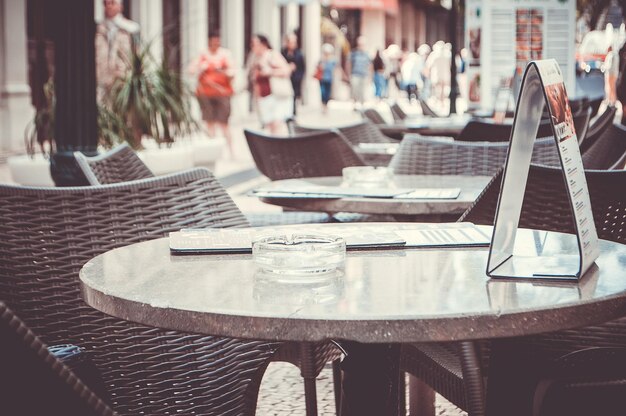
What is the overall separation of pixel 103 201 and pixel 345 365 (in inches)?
35.6

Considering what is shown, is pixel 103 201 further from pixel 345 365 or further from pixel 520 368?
pixel 520 368

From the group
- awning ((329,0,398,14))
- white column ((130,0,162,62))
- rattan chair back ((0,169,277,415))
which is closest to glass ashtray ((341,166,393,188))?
rattan chair back ((0,169,277,415))

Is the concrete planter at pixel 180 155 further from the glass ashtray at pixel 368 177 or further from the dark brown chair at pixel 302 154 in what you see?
the glass ashtray at pixel 368 177

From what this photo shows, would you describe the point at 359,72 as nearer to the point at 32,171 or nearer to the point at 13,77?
the point at 13,77

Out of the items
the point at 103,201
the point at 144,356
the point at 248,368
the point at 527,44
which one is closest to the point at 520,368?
the point at 248,368

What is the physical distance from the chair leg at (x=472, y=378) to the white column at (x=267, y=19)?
24.3 metres

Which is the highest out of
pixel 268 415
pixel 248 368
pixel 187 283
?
pixel 187 283

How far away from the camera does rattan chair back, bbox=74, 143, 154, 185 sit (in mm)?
3627

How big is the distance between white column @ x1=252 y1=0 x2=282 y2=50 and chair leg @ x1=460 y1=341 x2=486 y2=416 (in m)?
24.3

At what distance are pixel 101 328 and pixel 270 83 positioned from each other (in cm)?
1304

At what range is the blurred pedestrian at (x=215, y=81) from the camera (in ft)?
45.5

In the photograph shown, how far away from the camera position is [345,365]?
220 cm

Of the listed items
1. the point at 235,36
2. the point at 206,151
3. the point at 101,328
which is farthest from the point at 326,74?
the point at 101,328

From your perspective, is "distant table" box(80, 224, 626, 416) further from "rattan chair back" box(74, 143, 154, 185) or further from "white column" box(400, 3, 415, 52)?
"white column" box(400, 3, 415, 52)
